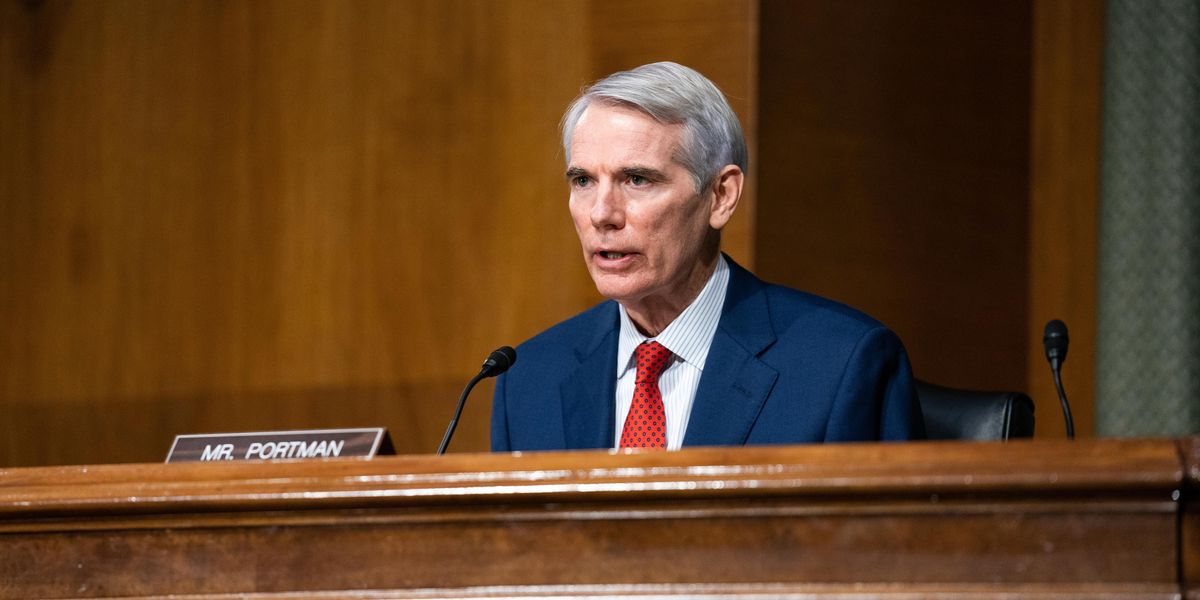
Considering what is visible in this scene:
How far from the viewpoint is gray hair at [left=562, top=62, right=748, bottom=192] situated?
2227 millimetres

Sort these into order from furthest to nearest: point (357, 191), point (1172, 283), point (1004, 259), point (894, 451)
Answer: point (357, 191) < point (1004, 259) < point (1172, 283) < point (894, 451)

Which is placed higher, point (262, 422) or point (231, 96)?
point (231, 96)

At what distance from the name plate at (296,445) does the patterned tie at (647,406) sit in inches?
17.5

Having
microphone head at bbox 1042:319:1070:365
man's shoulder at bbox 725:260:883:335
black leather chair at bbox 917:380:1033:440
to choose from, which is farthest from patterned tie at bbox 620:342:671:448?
microphone head at bbox 1042:319:1070:365

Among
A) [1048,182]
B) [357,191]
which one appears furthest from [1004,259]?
[357,191]

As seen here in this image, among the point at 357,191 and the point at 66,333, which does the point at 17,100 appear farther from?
the point at 357,191

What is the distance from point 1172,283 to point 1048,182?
0.43 meters

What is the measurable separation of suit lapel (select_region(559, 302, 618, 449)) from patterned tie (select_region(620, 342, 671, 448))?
1.7 inches

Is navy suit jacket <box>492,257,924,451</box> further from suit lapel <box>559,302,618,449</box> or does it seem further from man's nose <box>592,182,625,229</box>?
man's nose <box>592,182,625,229</box>

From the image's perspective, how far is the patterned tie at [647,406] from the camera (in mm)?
2131

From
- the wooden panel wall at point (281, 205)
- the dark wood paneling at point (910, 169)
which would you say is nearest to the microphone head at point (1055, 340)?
the dark wood paneling at point (910, 169)

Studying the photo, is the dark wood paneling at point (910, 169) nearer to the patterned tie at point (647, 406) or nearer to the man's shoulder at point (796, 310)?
the man's shoulder at point (796, 310)

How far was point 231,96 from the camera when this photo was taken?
4344mm

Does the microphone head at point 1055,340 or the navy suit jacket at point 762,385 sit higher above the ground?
the microphone head at point 1055,340
